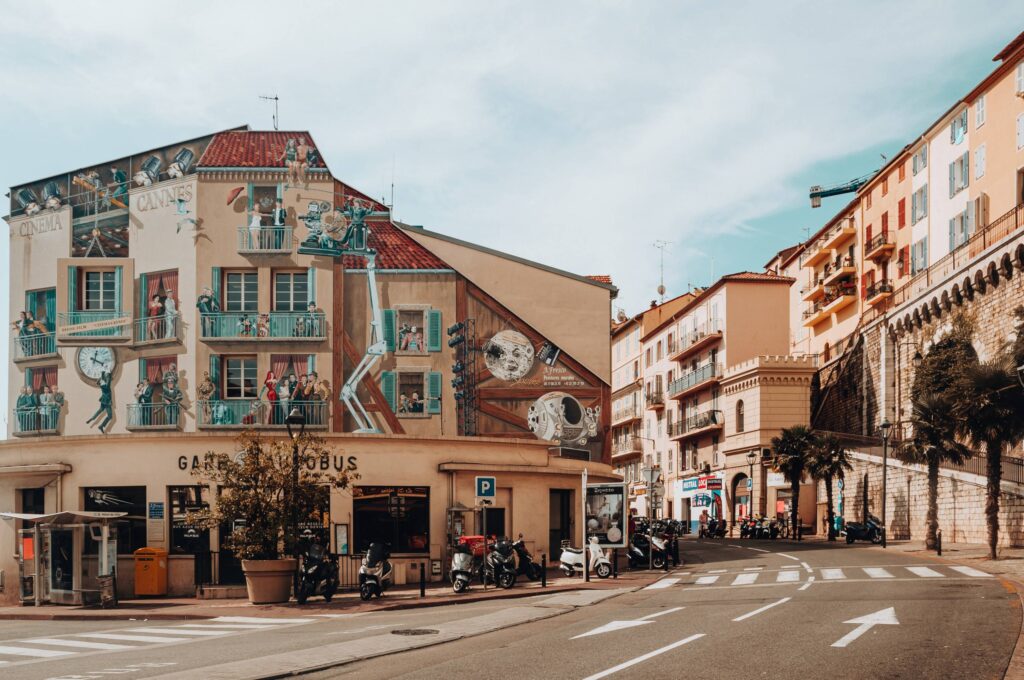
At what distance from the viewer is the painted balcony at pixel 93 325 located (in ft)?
134

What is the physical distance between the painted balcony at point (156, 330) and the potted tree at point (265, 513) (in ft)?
52.8

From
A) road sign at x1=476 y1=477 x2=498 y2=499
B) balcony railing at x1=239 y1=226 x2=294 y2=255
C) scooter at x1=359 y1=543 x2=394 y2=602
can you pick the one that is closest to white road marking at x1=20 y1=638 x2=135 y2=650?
scooter at x1=359 y1=543 x2=394 y2=602

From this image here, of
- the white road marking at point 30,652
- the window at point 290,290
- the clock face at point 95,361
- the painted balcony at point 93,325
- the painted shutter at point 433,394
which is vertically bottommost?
the white road marking at point 30,652

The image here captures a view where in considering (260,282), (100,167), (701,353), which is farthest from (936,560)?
(701,353)

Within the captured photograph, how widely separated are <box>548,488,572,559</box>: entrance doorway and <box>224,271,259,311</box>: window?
14.1 meters

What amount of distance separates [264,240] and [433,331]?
7.11 meters

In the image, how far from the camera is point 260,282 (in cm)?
4000

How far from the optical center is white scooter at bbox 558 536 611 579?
28938 millimetres

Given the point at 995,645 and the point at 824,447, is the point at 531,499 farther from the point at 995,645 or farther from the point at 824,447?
the point at 824,447

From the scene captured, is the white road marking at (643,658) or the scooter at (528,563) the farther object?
the scooter at (528,563)

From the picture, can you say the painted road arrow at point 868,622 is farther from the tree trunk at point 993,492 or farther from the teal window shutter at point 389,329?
the teal window shutter at point 389,329

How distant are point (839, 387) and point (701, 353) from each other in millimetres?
16712

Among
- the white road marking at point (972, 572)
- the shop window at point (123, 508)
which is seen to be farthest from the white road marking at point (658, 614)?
the shop window at point (123, 508)

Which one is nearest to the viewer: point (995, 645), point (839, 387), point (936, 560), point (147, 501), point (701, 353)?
point (995, 645)
